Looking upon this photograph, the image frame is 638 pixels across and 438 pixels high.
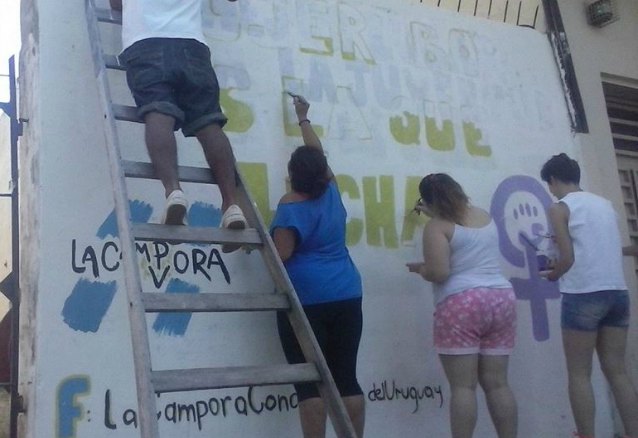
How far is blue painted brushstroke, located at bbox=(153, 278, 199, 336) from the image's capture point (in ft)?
12.1

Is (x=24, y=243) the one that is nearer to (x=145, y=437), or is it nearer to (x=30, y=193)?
(x=30, y=193)

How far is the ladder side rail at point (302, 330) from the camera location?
2.80 metres

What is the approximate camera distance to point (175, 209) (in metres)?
3.05

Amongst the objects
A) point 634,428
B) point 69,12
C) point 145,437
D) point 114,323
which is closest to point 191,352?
point 114,323

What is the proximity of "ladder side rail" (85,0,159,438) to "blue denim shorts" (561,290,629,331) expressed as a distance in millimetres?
2342

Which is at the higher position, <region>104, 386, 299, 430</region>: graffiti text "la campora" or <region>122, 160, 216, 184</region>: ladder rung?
<region>122, 160, 216, 184</region>: ladder rung

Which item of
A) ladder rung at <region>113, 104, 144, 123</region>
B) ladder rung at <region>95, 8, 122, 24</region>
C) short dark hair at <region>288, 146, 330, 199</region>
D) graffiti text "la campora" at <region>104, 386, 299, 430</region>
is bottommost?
graffiti text "la campora" at <region>104, 386, 299, 430</region>

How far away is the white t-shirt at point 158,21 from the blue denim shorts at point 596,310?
2.22 meters

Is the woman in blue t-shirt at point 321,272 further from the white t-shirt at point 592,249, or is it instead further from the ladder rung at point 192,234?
the white t-shirt at point 592,249

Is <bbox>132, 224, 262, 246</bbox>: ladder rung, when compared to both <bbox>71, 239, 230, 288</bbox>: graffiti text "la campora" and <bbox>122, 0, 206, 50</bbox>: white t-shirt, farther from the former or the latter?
<bbox>122, 0, 206, 50</bbox>: white t-shirt

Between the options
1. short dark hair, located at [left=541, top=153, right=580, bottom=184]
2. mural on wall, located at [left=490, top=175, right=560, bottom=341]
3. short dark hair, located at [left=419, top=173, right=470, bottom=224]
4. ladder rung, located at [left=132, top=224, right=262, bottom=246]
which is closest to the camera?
ladder rung, located at [left=132, top=224, right=262, bottom=246]

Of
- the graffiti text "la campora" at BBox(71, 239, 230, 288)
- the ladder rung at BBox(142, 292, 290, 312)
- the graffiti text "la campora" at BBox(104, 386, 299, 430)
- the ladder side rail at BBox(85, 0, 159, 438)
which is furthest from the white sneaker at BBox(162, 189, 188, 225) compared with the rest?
the graffiti text "la campora" at BBox(104, 386, 299, 430)

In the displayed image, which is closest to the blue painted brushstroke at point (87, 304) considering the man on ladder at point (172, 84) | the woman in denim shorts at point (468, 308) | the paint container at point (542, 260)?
the man on ladder at point (172, 84)

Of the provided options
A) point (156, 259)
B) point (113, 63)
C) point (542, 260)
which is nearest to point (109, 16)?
point (113, 63)
